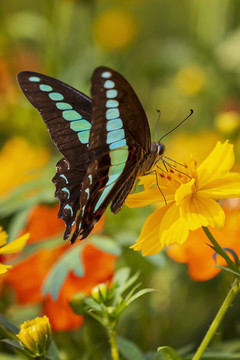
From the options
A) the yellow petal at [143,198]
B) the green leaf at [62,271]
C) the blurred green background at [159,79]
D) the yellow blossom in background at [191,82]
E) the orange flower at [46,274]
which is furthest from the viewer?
the yellow blossom in background at [191,82]

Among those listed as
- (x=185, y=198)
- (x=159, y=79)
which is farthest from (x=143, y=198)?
(x=159, y=79)

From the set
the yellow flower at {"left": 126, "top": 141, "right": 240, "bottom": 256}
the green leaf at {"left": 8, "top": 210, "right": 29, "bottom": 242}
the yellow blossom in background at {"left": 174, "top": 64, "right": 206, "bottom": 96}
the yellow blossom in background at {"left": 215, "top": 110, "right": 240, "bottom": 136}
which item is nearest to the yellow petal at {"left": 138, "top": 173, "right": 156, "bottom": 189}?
the yellow flower at {"left": 126, "top": 141, "right": 240, "bottom": 256}

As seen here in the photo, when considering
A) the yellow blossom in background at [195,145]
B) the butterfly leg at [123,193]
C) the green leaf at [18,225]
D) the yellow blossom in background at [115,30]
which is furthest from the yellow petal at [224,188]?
the yellow blossom in background at [115,30]

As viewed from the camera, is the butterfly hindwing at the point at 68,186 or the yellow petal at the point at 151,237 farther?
the butterfly hindwing at the point at 68,186

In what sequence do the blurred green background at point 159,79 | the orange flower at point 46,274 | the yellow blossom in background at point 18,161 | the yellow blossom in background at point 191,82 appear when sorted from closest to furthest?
the orange flower at point 46,274 → the blurred green background at point 159,79 → the yellow blossom in background at point 18,161 → the yellow blossom in background at point 191,82

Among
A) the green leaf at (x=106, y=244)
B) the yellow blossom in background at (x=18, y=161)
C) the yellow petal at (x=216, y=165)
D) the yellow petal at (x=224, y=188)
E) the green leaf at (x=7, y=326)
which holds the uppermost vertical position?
the yellow blossom in background at (x=18, y=161)

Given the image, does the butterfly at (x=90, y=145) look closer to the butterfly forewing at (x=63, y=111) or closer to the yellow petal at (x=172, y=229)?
the butterfly forewing at (x=63, y=111)
